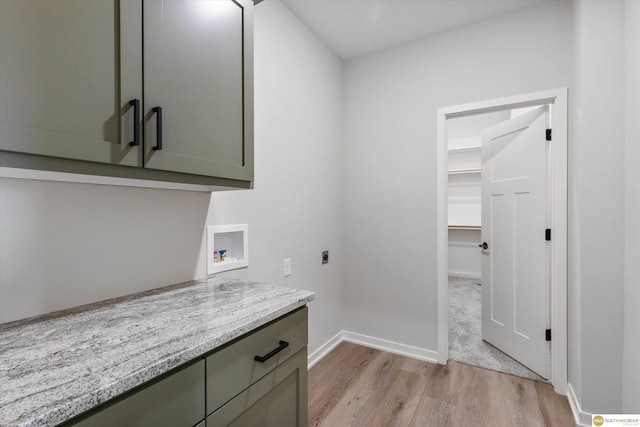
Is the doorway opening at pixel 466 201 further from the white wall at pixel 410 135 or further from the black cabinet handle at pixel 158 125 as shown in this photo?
the black cabinet handle at pixel 158 125

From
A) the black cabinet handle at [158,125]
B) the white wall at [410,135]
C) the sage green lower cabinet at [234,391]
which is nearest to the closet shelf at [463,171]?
the white wall at [410,135]

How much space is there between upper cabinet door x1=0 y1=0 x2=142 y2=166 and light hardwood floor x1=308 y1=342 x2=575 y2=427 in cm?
182

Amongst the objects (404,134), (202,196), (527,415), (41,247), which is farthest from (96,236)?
(527,415)

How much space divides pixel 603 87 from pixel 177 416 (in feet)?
8.04

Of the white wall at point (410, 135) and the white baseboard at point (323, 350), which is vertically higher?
the white wall at point (410, 135)

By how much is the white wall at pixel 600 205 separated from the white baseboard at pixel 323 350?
170 centimetres

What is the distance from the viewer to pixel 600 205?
1.67 meters

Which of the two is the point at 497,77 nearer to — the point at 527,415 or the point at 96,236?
the point at 527,415

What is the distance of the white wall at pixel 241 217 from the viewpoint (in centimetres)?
99

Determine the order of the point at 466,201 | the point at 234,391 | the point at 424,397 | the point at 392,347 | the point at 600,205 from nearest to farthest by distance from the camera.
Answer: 1. the point at 234,391
2. the point at 600,205
3. the point at 424,397
4. the point at 392,347
5. the point at 466,201

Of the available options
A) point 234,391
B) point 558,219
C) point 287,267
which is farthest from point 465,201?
point 234,391

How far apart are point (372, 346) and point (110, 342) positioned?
2354 millimetres

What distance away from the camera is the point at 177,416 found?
74cm

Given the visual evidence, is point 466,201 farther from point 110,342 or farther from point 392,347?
point 110,342
